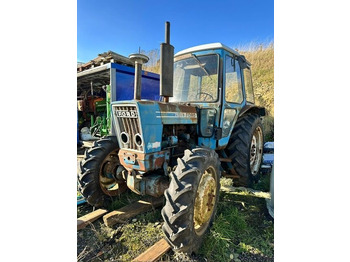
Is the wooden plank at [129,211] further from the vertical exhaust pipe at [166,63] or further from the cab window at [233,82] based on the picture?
the cab window at [233,82]

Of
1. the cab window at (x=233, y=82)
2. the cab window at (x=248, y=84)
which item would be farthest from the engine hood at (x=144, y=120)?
the cab window at (x=248, y=84)

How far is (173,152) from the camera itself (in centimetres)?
191

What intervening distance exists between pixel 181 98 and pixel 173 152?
654 mm

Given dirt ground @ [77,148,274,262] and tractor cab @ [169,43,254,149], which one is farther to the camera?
tractor cab @ [169,43,254,149]

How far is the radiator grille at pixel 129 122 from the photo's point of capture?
4.96ft

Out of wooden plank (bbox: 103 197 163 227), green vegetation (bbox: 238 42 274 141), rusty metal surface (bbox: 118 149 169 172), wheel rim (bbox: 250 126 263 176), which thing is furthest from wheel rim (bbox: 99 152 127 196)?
wheel rim (bbox: 250 126 263 176)

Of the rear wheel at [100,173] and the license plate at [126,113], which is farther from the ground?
the license plate at [126,113]

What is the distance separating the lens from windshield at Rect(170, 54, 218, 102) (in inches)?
79.9

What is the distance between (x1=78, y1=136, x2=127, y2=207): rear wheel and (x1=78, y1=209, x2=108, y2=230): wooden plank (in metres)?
0.10

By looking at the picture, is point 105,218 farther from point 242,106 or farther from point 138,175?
point 242,106

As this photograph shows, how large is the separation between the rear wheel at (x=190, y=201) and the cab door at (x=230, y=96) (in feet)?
2.13

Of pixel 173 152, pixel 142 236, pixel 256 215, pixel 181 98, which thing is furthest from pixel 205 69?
pixel 142 236

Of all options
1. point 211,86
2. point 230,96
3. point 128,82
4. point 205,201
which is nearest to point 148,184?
point 205,201

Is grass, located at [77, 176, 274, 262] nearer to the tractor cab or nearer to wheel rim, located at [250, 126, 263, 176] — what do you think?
the tractor cab
